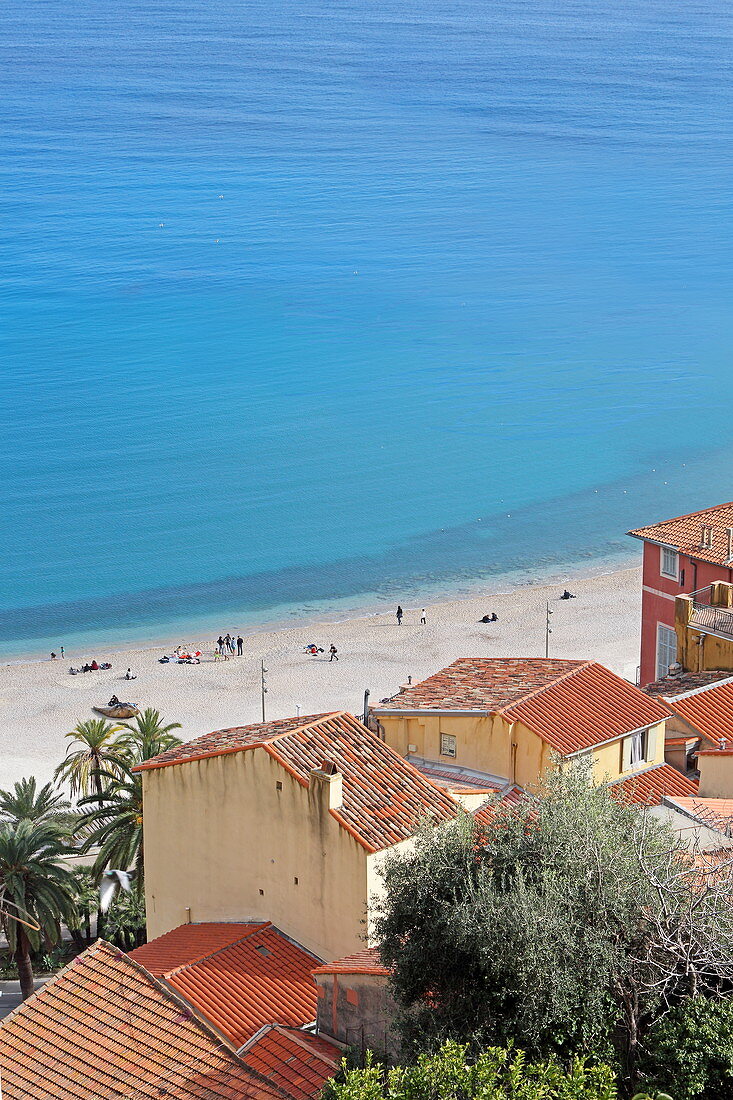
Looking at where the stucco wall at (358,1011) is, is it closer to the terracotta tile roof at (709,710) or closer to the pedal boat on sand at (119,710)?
the terracotta tile roof at (709,710)

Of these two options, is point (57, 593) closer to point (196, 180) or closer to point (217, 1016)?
point (217, 1016)

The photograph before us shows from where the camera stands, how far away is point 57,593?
69.0 metres

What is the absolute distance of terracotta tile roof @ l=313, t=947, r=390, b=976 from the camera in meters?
15.7

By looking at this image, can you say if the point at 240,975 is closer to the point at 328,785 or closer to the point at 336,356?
the point at 328,785

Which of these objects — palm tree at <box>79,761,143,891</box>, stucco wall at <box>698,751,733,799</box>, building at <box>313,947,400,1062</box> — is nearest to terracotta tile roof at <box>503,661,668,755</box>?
stucco wall at <box>698,751,733,799</box>

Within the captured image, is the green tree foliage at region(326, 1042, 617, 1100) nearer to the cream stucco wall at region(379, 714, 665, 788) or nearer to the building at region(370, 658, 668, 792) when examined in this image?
the building at region(370, 658, 668, 792)

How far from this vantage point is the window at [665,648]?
35188 mm

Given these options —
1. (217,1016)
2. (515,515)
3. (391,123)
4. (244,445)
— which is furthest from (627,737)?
(391,123)

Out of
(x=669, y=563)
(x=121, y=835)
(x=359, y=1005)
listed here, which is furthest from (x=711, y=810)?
(x=669, y=563)

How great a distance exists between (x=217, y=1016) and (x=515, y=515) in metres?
63.1

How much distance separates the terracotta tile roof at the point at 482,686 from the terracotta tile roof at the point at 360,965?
20.9 feet

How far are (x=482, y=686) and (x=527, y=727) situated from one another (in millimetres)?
3010

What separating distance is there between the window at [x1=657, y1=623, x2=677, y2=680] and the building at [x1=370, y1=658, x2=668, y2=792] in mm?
11022

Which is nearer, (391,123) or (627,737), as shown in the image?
(627,737)
